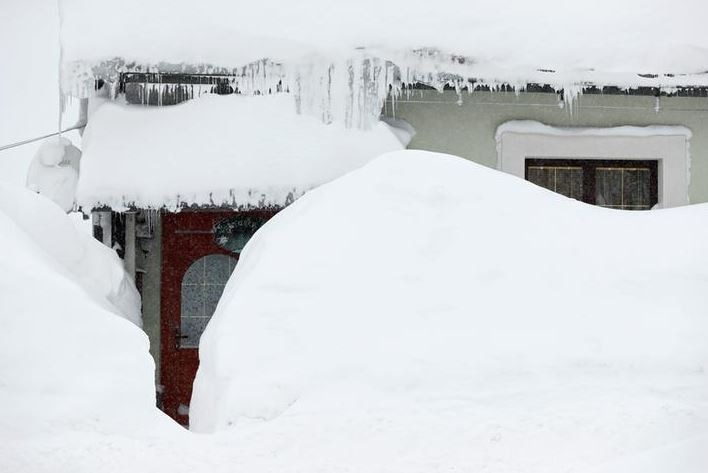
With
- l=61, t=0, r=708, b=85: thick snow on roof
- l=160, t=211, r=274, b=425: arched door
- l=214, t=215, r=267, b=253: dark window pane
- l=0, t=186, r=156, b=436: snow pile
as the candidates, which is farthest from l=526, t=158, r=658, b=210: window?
l=0, t=186, r=156, b=436: snow pile

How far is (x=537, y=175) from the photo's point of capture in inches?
324

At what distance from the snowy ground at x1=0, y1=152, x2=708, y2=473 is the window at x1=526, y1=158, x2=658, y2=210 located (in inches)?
128

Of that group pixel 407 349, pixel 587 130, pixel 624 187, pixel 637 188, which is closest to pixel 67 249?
pixel 407 349

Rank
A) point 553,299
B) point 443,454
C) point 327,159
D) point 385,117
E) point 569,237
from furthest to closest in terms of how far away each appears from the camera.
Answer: point 385,117 → point 327,159 → point 569,237 → point 553,299 → point 443,454

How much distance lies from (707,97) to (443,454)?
5.79 metres

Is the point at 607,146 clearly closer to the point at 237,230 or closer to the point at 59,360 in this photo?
the point at 237,230

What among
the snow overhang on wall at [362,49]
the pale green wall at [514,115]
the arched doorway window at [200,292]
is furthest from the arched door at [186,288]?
the pale green wall at [514,115]

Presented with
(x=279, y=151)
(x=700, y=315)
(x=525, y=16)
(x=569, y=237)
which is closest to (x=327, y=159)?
(x=279, y=151)

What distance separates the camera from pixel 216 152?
7305mm

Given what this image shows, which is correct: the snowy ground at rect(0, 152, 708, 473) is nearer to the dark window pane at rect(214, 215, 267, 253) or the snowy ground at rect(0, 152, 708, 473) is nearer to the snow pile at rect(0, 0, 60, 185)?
the dark window pane at rect(214, 215, 267, 253)

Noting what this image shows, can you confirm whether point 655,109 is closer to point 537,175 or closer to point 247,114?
point 537,175

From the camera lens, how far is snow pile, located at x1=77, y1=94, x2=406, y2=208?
7.13 meters

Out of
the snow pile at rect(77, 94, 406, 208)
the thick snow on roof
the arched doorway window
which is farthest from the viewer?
the arched doorway window

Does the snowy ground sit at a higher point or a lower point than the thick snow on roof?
lower
